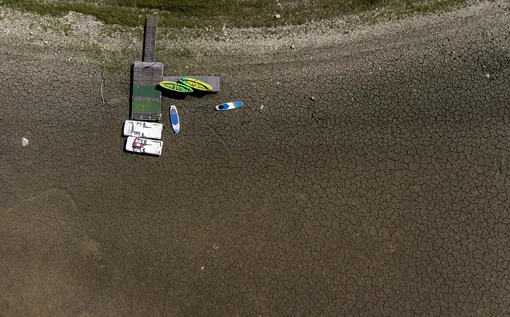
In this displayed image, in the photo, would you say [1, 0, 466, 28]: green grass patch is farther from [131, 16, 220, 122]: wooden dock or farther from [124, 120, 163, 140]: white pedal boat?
[124, 120, 163, 140]: white pedal boat

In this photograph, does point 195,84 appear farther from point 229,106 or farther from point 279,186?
point 279,186

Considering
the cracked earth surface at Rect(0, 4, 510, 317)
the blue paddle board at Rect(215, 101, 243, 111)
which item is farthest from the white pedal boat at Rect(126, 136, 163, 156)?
the blue paddle board at Rect(215, 101, 243, 111)

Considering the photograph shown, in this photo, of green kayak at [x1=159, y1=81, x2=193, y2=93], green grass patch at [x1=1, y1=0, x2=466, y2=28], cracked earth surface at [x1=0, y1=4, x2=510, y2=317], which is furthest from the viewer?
green grass patch at [x1=1, y1=0, x2=466, y2=28]

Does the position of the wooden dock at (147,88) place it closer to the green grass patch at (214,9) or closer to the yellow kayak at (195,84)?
the yellow kayak at (195,84)

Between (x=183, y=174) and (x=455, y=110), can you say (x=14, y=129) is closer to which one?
(x=183, y=174)

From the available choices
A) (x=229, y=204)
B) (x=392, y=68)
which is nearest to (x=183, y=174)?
(x=229, y=204)

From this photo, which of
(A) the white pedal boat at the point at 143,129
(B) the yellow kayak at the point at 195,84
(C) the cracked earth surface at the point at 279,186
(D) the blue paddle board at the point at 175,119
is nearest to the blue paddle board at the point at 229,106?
(C) the cracked earth surface at the point at 279,186

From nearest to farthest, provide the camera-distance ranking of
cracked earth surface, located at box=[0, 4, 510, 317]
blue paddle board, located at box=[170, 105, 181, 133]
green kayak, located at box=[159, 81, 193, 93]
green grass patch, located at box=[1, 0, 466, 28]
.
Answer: cracked earth surface, located at box=[0, 4, 510, 317] → green kayak, located at box=[159, 81, 193, 93] → blue paddle board, located at box=[170, 105, 181, 133] → green grass patch, located at box=[1, 0, 466, 28]
